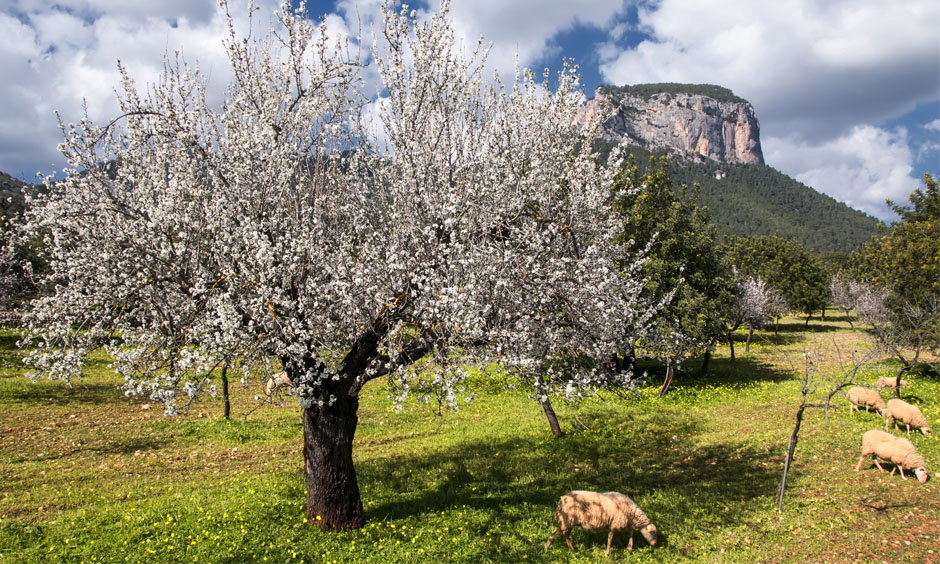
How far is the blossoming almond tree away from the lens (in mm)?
8273

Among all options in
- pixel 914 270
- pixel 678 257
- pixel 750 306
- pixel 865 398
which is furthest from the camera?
pixel 750 306

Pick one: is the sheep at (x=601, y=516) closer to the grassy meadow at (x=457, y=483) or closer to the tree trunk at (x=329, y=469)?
the grassy meadow at (x=457, y=483)

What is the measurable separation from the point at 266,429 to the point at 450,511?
10799mm

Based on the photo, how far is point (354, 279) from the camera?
316 inches

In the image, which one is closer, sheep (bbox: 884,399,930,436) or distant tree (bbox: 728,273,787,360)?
sheep (bbox: 884,399,930,436)

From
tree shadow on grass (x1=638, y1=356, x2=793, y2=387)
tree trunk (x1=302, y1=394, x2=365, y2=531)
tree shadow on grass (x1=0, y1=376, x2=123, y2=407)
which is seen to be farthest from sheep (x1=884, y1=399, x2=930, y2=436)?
tree shadow on grass (x1=0, y1=376, x2=123, y2=407)

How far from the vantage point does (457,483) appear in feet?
43.2

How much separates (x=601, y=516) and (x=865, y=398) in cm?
1757

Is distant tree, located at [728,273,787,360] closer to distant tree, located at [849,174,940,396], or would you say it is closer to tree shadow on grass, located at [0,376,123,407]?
distant tree, located at [849,174,940,396]

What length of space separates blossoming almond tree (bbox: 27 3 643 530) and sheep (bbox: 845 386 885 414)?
17.3 metres

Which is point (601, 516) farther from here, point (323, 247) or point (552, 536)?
point (323, 247)

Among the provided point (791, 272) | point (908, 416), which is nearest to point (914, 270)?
point (908, 416)

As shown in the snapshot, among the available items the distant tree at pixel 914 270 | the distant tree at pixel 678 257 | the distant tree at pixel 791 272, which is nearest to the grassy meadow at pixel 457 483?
the distant tree at pixel 678 257

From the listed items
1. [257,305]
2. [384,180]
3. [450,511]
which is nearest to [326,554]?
[450,511]
